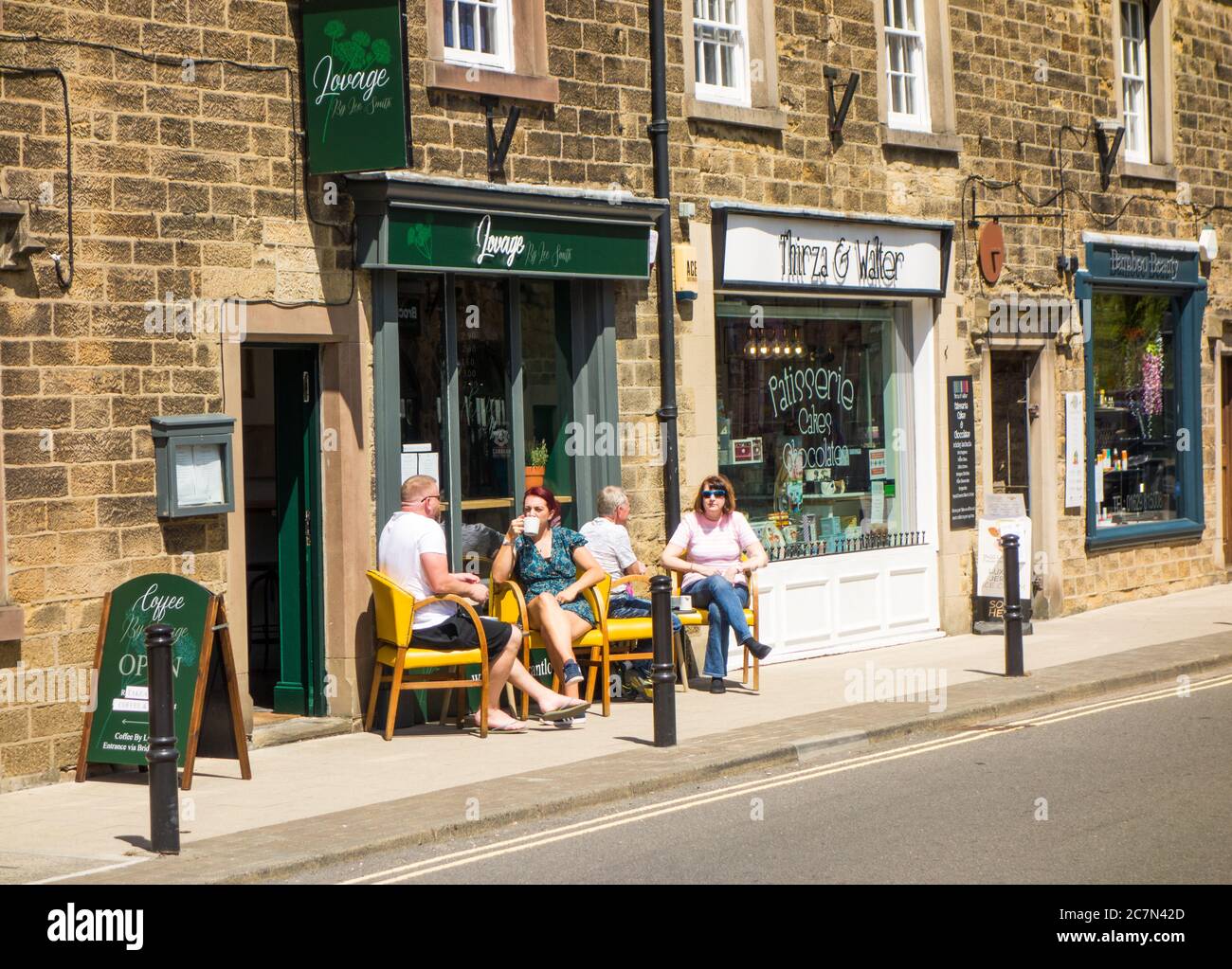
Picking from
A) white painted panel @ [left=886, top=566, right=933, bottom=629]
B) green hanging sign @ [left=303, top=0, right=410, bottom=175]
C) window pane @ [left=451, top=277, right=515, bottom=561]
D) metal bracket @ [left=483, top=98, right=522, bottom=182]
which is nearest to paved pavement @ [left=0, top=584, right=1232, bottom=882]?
white painted panel @ [left=886, top=566, right=933, bottom=629]

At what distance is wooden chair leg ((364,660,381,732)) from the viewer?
11.2 meters

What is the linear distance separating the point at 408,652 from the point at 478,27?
453cm

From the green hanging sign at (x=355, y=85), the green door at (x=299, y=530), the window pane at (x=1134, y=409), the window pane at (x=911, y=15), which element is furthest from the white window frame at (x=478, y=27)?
the window pane at (x=1134, y=409)

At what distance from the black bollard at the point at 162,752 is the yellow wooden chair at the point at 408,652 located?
3.00 m

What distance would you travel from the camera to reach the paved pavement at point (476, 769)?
7.99 meters

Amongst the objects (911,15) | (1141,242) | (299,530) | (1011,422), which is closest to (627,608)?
(299,530)

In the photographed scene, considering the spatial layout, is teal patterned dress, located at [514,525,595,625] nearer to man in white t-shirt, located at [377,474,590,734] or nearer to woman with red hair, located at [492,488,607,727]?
woman with red hair, located at [492,488,607,727]

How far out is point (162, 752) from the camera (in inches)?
308

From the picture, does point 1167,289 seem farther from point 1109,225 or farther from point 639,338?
point 639,338

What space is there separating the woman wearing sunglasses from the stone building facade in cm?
48

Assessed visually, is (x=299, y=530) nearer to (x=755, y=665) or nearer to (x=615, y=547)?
(x=615, y=547)

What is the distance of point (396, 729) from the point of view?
11.5 meters

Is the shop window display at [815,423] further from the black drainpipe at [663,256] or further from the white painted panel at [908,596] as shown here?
the black drainpipe at [663,256]

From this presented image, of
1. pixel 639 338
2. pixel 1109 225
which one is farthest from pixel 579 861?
pixel 1109 225
